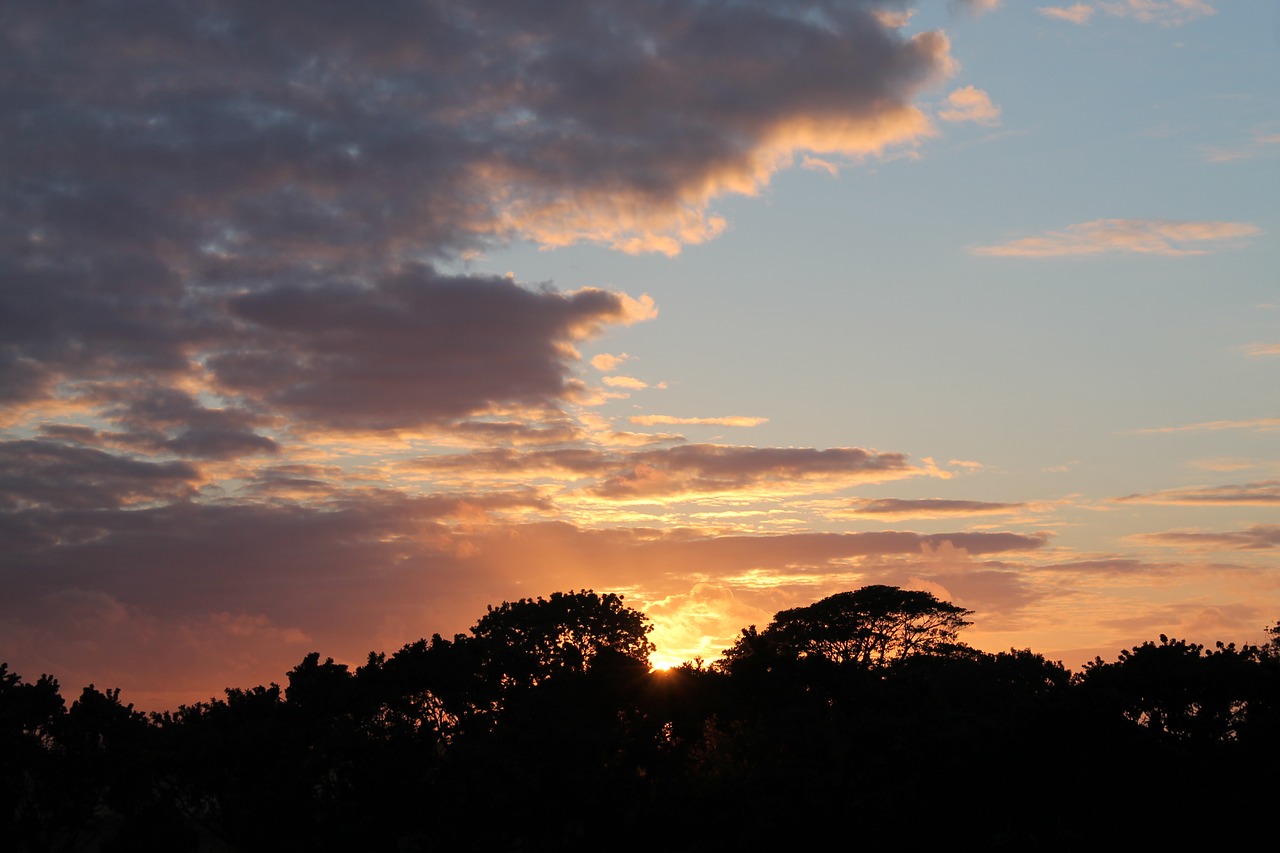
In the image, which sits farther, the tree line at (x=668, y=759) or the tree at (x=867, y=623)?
the tree at (x=867, y=623)

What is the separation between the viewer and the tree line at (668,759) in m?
43.9

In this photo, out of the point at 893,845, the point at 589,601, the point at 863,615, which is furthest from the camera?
the point at 863,615

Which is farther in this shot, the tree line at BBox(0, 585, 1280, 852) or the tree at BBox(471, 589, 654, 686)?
the tree at BBox(471, 589, 654, 686)

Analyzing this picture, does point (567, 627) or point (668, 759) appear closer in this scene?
point (668, 759)

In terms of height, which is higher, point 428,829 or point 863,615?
point 863,615

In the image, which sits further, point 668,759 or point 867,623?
point 867,623

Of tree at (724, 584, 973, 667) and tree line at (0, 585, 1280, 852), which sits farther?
tree at (724, 584, 973, 667)

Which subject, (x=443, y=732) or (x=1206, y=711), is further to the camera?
(x=443, y=732)

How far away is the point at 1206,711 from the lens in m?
45.8

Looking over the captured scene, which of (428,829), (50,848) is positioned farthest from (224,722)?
(428,829)

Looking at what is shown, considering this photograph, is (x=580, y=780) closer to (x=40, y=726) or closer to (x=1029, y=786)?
(x=1029, y=786)

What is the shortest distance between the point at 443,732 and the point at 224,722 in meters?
11.0

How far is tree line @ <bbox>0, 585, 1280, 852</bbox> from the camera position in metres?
43.9

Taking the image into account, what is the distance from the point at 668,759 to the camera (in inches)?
1992
